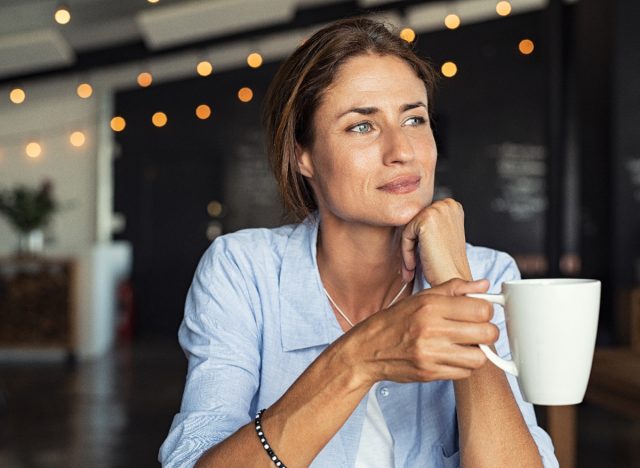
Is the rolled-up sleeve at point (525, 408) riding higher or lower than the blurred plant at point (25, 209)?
lower

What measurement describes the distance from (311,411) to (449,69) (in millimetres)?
7007

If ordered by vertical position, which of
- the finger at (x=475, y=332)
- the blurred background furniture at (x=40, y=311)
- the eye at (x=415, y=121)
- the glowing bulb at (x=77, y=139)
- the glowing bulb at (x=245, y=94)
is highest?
the glowing bulb at (x=245, y=94)

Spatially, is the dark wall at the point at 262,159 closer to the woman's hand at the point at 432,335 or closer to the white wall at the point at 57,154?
the white wall at the point at 57,154

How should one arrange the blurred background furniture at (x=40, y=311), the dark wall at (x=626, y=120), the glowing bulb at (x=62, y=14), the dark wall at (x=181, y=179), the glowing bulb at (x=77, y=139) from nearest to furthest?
the dark wall at (x=626, y=120) → the glowing bulb at (x=62, y=14) → the blurred background furniture at (x=40, y=311) → the dark wall at (x=181, y=179) → the glowing bulb at (x=77, y=139)

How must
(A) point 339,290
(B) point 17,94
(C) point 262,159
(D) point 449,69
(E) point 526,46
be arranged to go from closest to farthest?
(A) point 339,290 → (D) point 449,69 → (E) point 526,46 → (B) point 17,94 → (C) point 262,159

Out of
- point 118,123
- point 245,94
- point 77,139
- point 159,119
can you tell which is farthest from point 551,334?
point 77,139

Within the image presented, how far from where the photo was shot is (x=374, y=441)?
1.29m

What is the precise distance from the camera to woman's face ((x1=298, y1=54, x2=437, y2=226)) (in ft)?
4.35

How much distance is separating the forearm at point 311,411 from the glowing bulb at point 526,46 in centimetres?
733

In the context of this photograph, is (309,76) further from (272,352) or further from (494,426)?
(494,426)

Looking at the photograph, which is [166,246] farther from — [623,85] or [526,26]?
[623,85]

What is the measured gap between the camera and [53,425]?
4.42 meters

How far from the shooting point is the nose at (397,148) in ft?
4.29

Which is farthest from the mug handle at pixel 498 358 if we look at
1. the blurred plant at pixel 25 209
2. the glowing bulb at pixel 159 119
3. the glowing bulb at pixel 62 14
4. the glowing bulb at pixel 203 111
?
the glowing bulb at pixel 159 119
